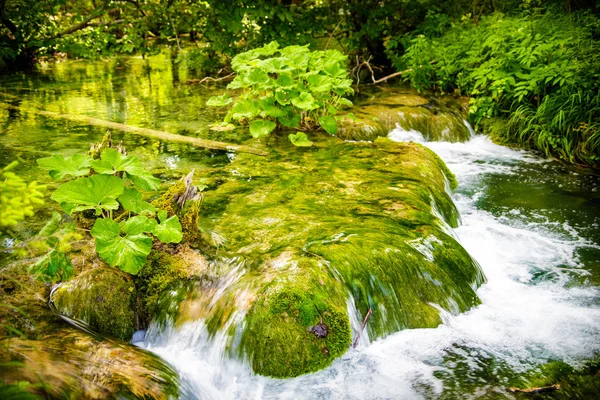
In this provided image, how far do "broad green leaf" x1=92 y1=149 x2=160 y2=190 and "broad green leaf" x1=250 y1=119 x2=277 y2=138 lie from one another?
322 cm

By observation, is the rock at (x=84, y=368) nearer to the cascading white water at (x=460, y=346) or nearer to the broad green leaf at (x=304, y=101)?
the cascading white water at (x=460, y=346)

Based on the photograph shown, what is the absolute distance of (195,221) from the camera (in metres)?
3.37

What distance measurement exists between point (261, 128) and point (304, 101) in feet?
2.28

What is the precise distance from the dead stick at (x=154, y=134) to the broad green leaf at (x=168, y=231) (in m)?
2.88

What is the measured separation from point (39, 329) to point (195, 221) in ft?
3.98

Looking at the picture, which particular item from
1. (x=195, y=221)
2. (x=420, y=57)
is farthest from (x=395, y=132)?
(x=195, y=221)

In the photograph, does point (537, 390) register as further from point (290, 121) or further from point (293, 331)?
point (290, 121)

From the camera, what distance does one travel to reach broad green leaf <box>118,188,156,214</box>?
2.91 meters

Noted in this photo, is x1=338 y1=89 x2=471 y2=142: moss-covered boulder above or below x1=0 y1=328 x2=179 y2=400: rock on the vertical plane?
above

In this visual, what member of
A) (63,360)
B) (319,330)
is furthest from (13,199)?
(319,330)

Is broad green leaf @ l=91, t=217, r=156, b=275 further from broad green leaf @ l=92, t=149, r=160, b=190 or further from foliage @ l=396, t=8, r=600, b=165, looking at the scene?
foliage @ l=396, t=8, r=600, b=165

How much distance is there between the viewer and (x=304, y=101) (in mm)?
5859

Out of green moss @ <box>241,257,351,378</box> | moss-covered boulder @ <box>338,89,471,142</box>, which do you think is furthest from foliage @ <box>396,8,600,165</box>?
green moss @ <box>241,257,351,378</box>

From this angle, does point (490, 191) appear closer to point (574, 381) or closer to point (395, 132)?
point (395, 132)
